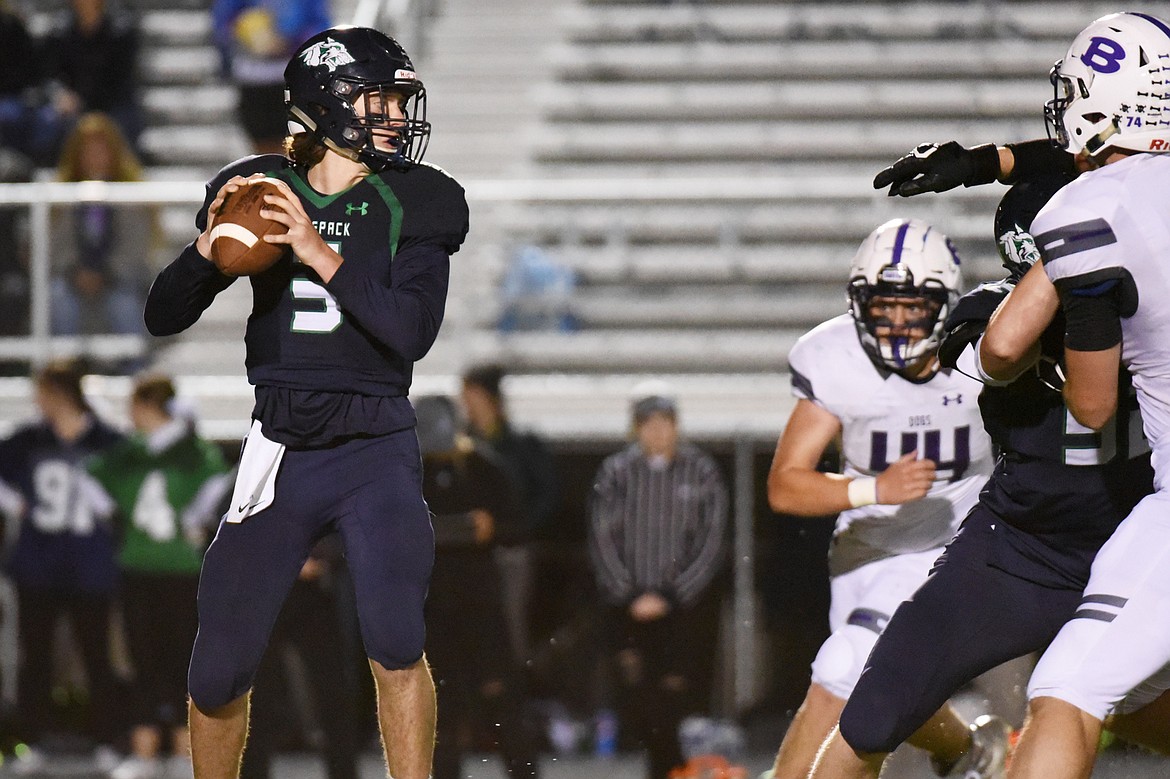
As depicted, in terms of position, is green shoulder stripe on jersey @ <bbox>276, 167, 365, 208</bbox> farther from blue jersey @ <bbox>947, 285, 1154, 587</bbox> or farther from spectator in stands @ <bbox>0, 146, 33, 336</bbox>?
spectator in stands @ <bbox>0, 146, 33, 336</bbox>

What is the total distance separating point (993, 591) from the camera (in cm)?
357

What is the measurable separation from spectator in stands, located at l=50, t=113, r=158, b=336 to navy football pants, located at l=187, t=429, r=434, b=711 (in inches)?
151

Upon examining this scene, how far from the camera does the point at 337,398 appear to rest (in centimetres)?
387

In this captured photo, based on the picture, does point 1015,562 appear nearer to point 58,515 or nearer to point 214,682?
point 214,682

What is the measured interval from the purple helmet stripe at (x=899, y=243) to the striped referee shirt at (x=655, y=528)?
2566 mm

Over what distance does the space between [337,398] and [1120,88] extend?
1759mm

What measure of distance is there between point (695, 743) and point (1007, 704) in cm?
140

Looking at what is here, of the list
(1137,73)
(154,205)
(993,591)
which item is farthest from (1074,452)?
(154,205)

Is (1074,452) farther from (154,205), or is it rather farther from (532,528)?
(154,205)

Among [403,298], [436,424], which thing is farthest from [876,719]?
[436,424]

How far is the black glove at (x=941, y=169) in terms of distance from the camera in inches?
147

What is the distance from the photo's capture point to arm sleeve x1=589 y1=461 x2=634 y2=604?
702cm

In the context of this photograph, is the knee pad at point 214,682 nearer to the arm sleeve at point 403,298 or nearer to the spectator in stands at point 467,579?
the arm sleeve at point 403,298

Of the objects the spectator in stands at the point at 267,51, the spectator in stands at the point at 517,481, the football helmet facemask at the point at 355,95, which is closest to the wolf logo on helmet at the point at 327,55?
the football helmet facemask at the point at 355,95
